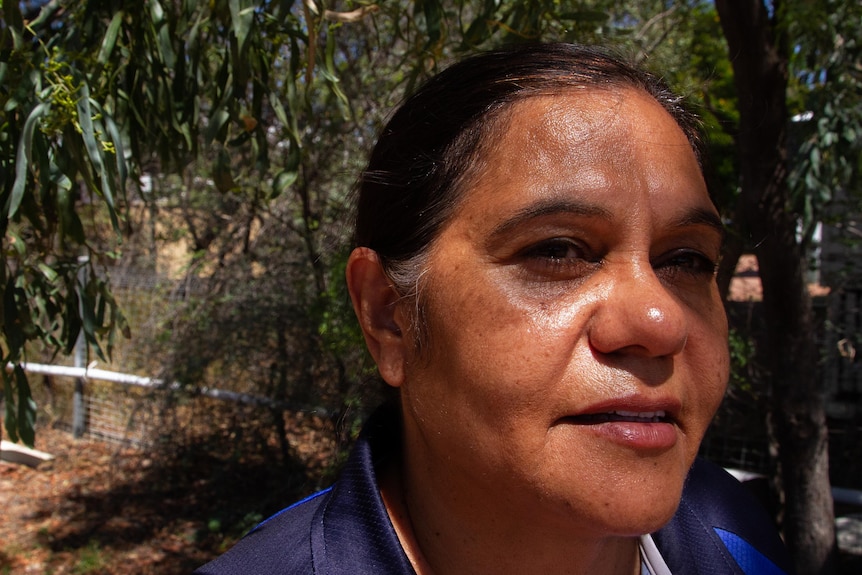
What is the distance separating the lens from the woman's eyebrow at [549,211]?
3.71 feet

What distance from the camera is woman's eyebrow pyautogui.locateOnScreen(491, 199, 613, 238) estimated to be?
113 centimetres

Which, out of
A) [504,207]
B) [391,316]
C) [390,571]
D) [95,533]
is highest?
[504,207]

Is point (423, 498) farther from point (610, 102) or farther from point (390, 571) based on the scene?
point (610, 102)

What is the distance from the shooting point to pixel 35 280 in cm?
235

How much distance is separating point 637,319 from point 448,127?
494 millimetres

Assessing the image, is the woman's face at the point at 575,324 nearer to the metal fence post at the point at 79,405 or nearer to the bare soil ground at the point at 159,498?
the bare soil ground at the point at 159,498

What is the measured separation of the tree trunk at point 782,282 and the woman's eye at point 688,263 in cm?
213

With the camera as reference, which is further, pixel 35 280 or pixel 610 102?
pixel 35 280

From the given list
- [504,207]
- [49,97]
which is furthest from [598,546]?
[49,97]

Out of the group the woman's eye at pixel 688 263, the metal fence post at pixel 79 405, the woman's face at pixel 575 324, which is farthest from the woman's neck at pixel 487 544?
the metal fence post at pixel 79 405

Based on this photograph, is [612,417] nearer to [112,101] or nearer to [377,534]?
[377,534]

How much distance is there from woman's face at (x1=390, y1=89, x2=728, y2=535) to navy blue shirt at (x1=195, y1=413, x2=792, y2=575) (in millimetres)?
157

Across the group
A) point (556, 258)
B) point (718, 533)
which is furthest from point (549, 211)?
point (718, 533)

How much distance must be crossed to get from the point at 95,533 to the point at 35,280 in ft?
11.4
